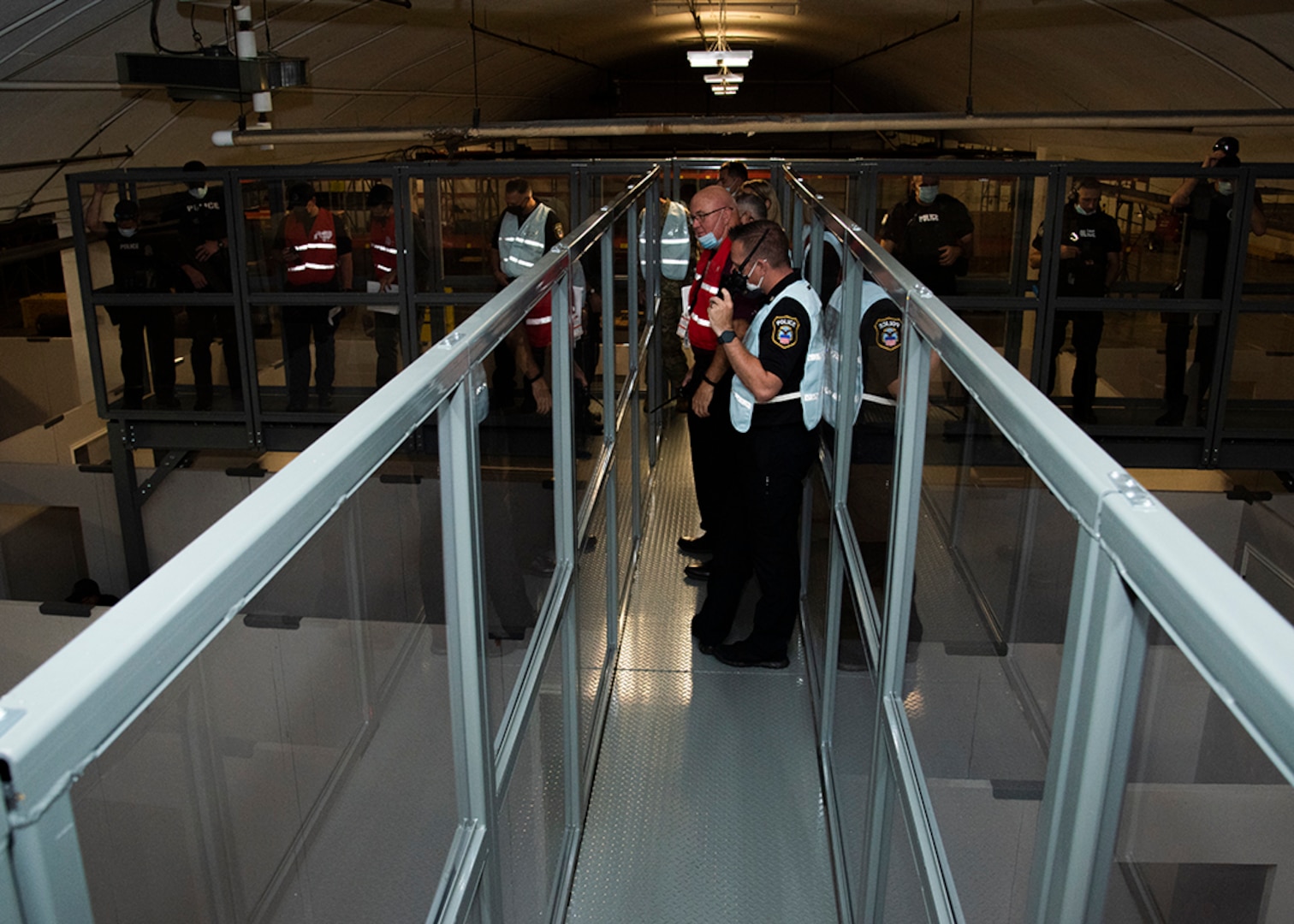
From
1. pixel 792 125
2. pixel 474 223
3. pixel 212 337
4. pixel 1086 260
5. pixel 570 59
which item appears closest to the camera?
pixel 1086 260

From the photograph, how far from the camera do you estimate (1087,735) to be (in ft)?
3.56

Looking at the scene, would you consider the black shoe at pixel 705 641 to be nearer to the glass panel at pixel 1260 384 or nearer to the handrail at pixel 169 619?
the handrail at pixel 169 619

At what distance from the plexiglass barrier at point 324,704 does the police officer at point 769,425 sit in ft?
4.91

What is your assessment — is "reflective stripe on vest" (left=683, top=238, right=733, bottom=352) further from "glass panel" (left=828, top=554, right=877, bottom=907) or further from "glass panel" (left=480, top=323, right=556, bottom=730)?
"glass panel" (left=480, top=323, right=556, bottom=730)

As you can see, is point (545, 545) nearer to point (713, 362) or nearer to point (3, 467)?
point (713, 362)

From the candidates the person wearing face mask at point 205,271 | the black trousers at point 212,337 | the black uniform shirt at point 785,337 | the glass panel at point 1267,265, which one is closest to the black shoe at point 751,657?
the black uniform shirt at point 785,337

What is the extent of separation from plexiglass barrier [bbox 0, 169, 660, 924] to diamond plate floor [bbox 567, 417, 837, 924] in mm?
906

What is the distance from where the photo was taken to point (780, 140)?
2577 cm

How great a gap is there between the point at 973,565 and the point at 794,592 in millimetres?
1482

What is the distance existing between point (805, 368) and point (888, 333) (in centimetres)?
106

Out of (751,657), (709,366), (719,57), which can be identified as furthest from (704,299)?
(719,57)

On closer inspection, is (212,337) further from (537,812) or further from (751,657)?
(537,812)

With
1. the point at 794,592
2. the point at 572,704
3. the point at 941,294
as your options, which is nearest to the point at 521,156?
the point at 941,294

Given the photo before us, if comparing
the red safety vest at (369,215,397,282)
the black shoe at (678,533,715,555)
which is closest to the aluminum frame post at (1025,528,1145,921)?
the black shoe at (678,533,715,555)
